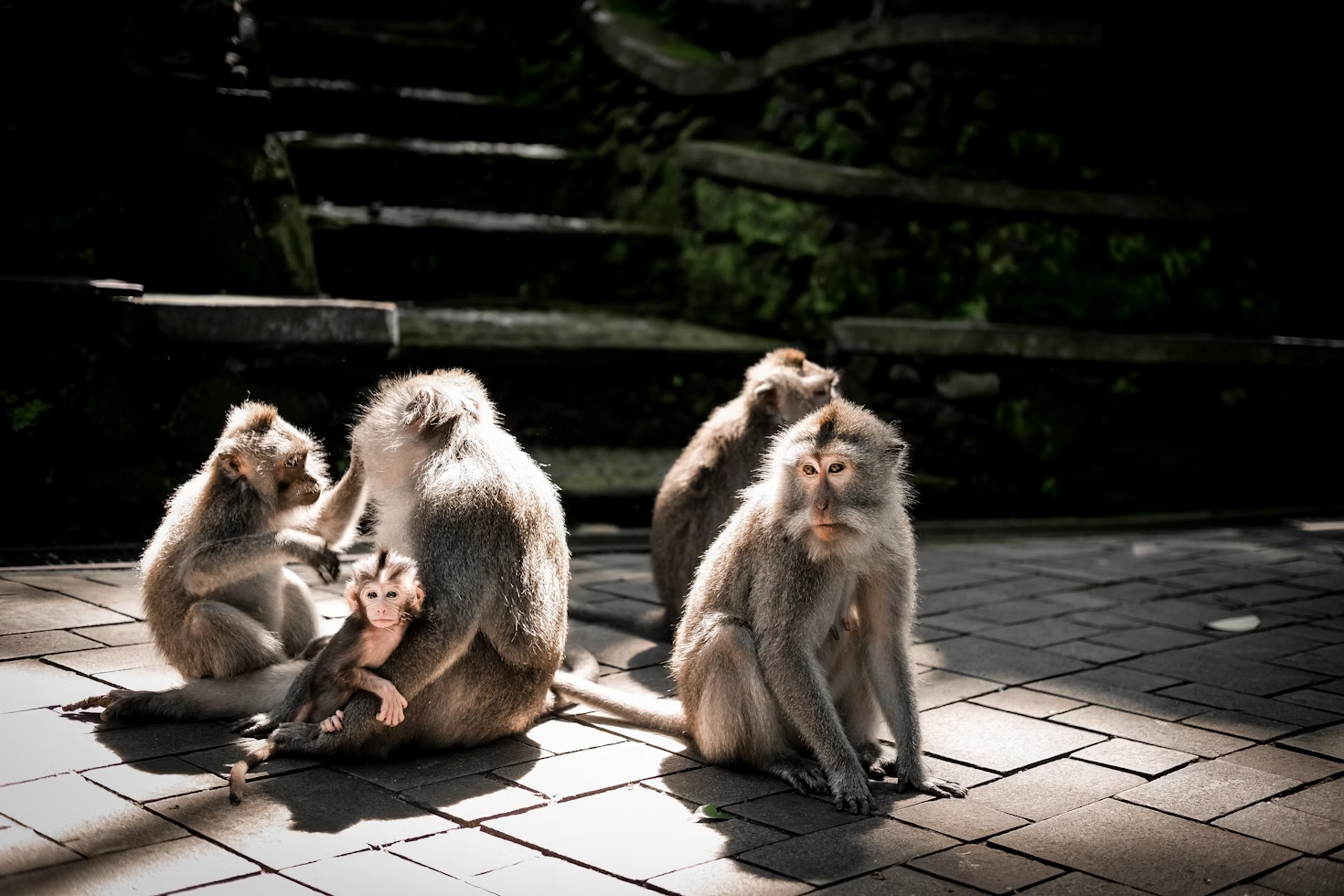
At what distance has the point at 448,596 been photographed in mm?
3836

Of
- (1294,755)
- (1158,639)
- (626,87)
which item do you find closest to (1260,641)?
(1158,639)

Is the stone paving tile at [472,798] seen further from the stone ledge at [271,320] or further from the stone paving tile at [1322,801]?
the stone ledge at [271,320]

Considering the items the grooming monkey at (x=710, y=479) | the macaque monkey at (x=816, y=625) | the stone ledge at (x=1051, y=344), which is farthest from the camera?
the stone ledge at (x=1051, y=344)

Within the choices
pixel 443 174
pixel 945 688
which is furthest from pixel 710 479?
pixel 443 174

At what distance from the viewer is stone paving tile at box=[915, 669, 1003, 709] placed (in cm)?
475

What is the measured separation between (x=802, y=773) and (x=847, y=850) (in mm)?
471

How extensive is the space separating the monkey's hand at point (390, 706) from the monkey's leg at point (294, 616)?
79 cm

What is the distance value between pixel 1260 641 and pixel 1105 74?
410 centimetres

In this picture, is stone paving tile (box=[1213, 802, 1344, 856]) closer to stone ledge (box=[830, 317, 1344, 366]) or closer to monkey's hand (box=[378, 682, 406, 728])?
monkey's hand (box=[378, 682, 406, 728])

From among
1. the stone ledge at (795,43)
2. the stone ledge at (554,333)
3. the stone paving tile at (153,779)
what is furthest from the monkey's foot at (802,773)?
the stone ledge at (795,43)

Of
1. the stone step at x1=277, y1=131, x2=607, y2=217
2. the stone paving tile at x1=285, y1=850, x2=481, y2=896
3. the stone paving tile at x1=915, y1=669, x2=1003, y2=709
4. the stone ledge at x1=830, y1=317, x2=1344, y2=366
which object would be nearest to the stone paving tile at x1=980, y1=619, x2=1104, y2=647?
the stone paving tile at x1=915, y1=669, x2=1003, y2=709

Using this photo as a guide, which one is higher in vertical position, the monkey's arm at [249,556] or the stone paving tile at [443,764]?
the monkey's arm at [249,556]

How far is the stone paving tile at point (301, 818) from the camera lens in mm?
3254

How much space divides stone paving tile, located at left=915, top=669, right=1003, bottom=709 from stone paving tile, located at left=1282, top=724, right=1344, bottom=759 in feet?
3.23
